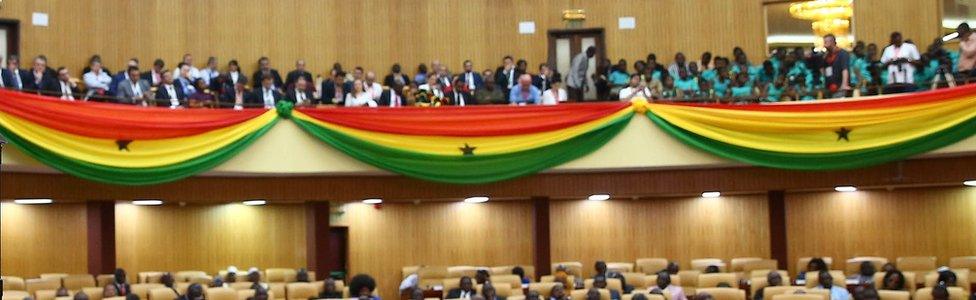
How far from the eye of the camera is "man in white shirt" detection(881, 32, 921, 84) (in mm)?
19781

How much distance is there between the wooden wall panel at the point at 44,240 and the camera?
69.9 ft

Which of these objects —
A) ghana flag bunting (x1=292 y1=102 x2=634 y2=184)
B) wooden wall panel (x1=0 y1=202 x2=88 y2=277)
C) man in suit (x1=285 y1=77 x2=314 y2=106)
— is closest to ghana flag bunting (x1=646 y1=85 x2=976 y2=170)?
ghana flag bunting (x1=292 y1=102 x2=634 y2=184)

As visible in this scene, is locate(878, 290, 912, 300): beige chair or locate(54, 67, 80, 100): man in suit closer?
locate(878, 290, 912, 300): beige chair

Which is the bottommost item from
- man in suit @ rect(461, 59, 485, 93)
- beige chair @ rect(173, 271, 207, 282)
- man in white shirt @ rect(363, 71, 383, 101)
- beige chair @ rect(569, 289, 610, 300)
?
beige chair @ rect(569, 289, 610, 300)

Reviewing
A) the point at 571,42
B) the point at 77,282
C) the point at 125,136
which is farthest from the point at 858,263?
the point at 77,282

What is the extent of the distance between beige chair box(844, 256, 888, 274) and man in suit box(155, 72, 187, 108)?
10692mm

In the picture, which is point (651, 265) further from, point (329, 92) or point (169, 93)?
point (169, 93)

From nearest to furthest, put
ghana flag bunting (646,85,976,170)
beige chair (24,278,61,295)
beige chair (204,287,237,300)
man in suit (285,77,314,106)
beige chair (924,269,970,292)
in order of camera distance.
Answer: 1. beige chair (204,287,237,300)
2. beige chair (924,269,970,292)
3. beige chair (24,278,61,295)
4. ghana flag bunting (646,85,976,170)
5. man in suit (285,77,314,106)

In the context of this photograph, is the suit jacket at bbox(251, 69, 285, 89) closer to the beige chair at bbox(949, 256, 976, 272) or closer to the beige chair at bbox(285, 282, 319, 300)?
the beige chair at bbox(285, 282, 319, 300)

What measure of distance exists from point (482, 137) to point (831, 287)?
5879 millimetres

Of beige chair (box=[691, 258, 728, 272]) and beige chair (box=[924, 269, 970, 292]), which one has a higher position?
beige chair (box=[691, 258, 728, 272])

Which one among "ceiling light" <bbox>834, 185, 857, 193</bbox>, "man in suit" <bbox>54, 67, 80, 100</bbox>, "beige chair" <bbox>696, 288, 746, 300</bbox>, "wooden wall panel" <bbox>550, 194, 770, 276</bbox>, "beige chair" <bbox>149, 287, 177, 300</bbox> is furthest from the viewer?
"wooden wall panel" <bbox>550, 194, 770, 276</bbox>

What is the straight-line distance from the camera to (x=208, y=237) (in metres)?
23.4

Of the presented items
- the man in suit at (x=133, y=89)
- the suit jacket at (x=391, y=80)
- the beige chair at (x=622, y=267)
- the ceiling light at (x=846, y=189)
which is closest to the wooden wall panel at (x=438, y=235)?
the beige chair at (x=622, y=267)
